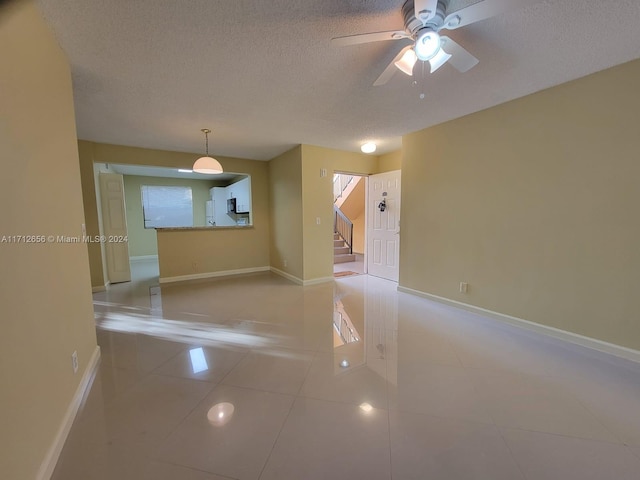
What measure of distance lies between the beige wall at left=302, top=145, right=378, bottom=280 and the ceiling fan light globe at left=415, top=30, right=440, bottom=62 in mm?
2891

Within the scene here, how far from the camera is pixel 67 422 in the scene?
1.47 meters

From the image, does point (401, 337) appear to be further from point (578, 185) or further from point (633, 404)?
point (578, 185)

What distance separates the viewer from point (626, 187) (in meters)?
2.08

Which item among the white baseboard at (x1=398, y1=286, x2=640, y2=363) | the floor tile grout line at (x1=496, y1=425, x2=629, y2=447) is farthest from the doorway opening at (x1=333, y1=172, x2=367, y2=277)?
the floor tile grout line at (x1=496, y1=425, x2=629, y2=447)

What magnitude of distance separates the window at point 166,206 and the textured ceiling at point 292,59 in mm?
4182

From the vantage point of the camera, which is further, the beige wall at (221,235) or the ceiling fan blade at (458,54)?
the beige wall at (221,235)

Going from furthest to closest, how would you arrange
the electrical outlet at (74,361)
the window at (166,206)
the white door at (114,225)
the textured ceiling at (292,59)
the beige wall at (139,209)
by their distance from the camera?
the window at (166,206), the beige wall at (139,209), the white door at (114,225), the electrical outlet at (74,361), the textured ceiling at (292,59)

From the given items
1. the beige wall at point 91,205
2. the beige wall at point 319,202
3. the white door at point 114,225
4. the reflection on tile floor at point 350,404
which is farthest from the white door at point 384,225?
the beige wall at point 91,205

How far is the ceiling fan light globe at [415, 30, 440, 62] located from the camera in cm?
146

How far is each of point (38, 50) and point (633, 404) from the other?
409cm

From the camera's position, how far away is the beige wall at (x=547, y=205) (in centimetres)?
211

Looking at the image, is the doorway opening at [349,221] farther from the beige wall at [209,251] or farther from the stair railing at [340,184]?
the beige wall at [209,251]

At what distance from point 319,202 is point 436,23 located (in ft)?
10.6

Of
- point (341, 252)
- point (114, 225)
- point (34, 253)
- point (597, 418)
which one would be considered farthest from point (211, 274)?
point (597, 418)
